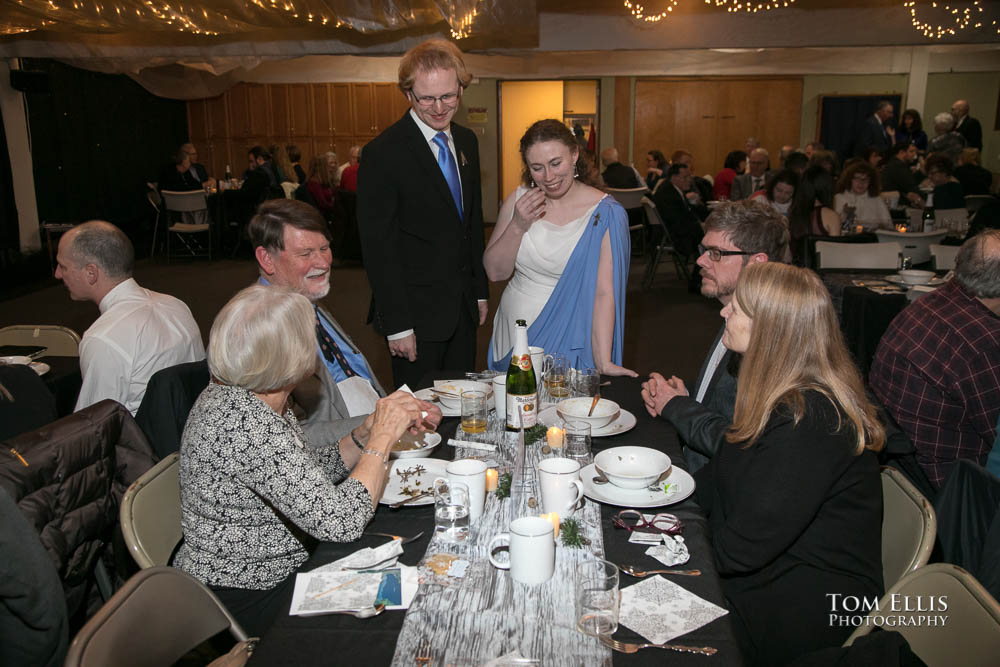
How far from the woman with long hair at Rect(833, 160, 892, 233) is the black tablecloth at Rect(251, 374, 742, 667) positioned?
5.85 m

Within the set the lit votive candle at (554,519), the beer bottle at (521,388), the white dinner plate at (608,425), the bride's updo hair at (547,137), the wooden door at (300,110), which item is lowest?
the white dinner plate at (608,425)

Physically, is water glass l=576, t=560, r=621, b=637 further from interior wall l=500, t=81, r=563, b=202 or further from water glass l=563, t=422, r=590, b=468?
interior wall l=500, t=81, r=563, b=202

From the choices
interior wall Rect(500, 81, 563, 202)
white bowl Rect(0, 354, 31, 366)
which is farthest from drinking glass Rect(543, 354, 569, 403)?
interior wall Rect(500, 81, 563, 202)

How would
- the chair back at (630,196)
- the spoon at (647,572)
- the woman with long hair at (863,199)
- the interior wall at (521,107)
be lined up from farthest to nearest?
the interior wall at (521,107)
the chair back at (630,196)
the woman with long hair at (863,199)
the spoon at (647,572)

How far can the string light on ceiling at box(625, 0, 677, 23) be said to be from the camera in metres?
5.89

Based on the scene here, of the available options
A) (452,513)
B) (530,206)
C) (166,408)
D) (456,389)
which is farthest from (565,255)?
(452,513)

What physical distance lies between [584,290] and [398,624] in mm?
1875

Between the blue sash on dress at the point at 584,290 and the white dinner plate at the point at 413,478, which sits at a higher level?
the blue sash on dress at the point at 584,290

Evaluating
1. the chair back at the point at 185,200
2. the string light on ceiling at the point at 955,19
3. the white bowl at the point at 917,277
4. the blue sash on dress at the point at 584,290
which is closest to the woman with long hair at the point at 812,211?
the string light on ceiling at the point at 955,19

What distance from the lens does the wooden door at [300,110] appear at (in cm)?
1304

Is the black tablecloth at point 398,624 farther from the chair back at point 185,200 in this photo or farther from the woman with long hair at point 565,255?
the chair back at point 185,200

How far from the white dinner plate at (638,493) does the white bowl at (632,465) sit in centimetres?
2

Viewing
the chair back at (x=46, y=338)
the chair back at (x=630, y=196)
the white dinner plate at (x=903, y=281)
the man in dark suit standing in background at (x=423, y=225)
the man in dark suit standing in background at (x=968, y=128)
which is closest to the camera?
the man in dark suit standing in background at (x=423, y=225)

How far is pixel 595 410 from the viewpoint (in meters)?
2.13
